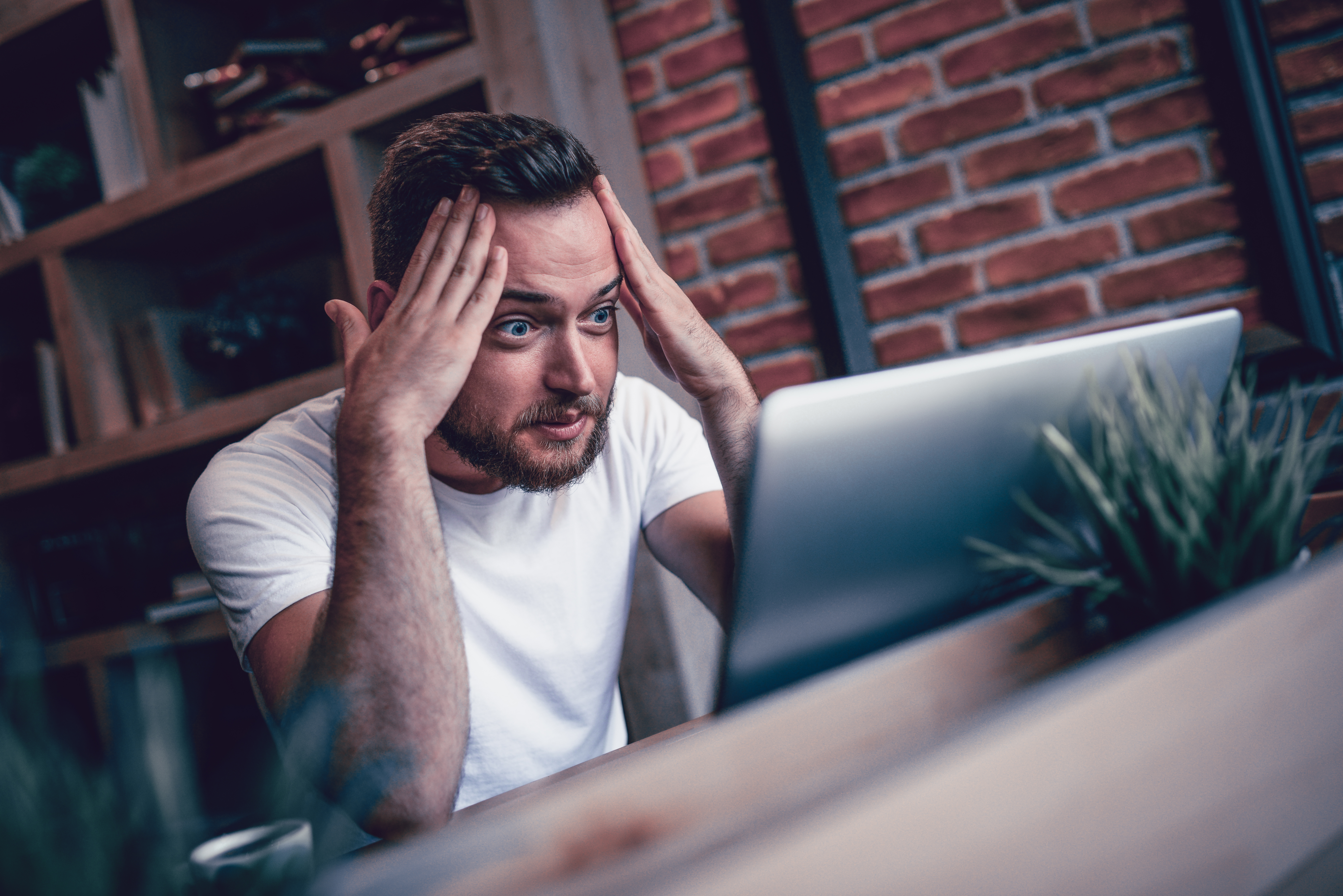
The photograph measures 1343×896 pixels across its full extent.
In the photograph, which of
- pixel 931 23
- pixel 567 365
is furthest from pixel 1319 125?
pixel 567 365

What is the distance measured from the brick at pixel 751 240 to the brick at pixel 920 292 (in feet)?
0.71

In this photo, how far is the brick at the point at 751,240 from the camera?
5.65ft

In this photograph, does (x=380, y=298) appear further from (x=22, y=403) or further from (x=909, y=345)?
(x=22, y=403)

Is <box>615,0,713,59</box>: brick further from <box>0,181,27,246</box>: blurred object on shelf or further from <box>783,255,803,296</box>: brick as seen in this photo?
<box>0,181,27,246</box>: blurred object on shelf

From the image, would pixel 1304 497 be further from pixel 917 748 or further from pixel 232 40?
pixel 232 40

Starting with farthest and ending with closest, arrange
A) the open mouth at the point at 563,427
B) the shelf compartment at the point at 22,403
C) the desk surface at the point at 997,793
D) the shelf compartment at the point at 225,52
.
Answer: the shelf compartment at the point at 22,403, the shelf compartment at the point at 225,52, the open mouth at the point at 563,427, the desk surface at the point at 997,793

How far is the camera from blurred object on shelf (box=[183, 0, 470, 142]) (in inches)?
68.7

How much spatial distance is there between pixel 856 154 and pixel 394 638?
135cm

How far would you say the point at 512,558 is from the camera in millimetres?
1210

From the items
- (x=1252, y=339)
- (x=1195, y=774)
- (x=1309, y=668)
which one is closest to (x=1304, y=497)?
(x=1309, y=668)

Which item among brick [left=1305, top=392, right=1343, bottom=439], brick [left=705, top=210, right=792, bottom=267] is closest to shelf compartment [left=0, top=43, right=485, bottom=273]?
brick [left=705, top=210, right=792, bottom=267]

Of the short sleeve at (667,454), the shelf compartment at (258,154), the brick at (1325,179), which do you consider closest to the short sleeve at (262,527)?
the short sleeve at (667,454)

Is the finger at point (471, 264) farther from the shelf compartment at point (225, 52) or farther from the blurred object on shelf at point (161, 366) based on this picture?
the blurred object on shelf at point (161, 366)

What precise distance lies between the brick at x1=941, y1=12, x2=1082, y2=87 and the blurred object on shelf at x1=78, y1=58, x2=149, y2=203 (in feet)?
6.29
